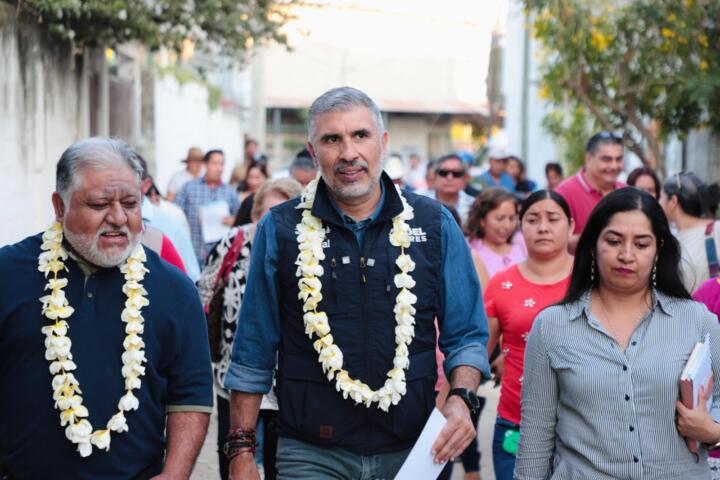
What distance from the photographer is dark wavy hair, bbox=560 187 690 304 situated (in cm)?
447

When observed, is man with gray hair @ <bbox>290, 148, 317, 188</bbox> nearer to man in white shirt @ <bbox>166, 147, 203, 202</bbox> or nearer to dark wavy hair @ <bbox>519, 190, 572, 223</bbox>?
dark wavy hair @ <bbox>519, 190, 572, 223</bbox>

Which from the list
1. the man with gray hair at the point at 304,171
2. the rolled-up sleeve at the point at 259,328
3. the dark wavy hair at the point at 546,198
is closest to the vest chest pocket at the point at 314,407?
the rolled-up sleeve at the point at 259,328

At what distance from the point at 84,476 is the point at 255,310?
3.16 ft

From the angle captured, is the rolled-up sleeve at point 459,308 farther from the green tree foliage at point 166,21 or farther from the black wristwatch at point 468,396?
the green tree foliage at point 166,21

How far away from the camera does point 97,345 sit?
3955mm

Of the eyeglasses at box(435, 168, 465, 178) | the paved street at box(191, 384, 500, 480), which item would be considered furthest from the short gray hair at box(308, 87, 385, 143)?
the eyeglasses at box(435, 168, 465, 178)

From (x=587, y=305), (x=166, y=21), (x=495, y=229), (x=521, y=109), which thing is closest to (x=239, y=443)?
(x=587, y=305)

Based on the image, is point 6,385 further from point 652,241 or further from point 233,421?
point 652,241

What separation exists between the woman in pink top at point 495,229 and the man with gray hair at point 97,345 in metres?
4.21

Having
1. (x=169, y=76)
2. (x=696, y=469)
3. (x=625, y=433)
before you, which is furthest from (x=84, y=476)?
(x=169, y=76)

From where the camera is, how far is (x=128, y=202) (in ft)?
13.2

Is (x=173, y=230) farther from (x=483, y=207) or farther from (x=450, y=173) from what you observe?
(x=450, y=173)

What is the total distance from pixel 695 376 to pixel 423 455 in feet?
3.44

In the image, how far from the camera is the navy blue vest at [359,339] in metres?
4.27
